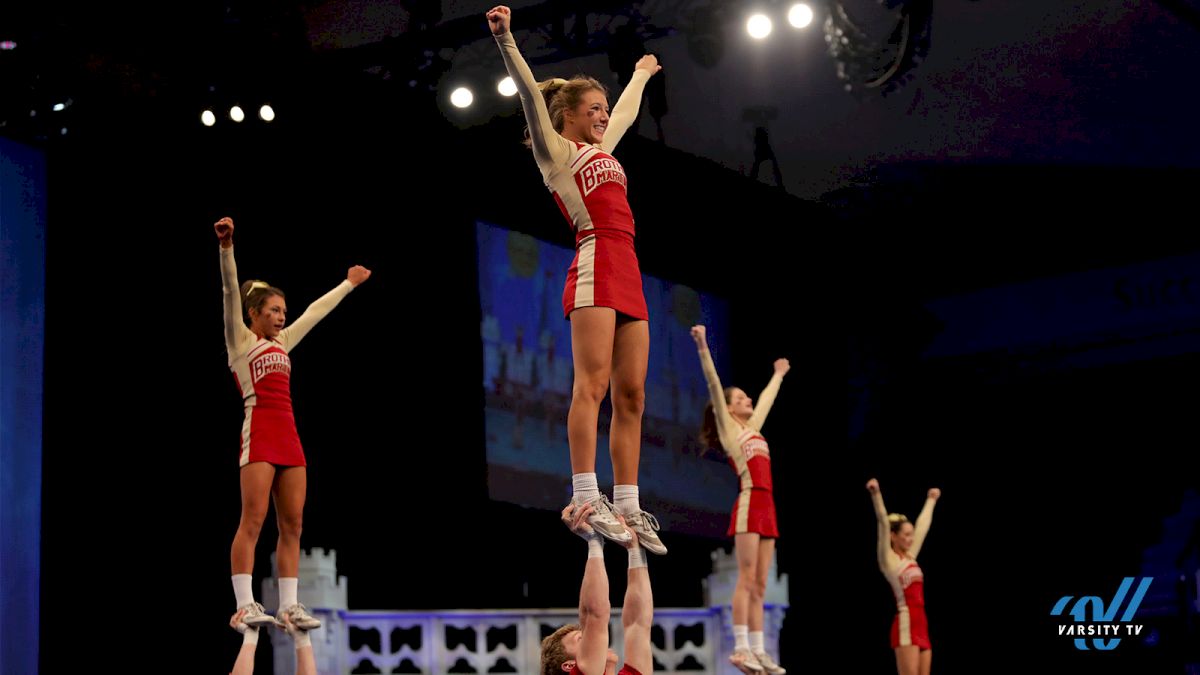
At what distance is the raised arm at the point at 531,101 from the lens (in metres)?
3.73

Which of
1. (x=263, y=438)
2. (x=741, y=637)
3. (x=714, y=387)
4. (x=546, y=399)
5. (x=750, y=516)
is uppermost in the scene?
(x=546, y=399)

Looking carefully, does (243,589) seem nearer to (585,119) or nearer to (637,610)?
(637,610)

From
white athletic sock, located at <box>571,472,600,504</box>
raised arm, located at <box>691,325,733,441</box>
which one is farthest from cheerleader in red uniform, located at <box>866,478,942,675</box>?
white athletic sock, located at <box>571,472,600,504</box>

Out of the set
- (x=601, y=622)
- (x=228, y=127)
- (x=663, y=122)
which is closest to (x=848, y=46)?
(x=663, y=122)

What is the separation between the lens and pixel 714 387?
24.1ft

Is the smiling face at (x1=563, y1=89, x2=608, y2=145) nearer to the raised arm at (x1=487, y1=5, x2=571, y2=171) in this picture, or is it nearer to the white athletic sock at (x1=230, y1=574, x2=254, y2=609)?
the raised arm at (x1=487, y1=5, x2=571, y2=171)

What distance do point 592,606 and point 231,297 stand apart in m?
2.80

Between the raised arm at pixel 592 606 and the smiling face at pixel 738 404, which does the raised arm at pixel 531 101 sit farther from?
the smiling face at pixel 738 404

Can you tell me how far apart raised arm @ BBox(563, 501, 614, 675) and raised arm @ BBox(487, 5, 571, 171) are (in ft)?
3.50

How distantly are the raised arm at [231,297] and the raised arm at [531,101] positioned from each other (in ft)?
6.76

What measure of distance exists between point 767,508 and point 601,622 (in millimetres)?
4301

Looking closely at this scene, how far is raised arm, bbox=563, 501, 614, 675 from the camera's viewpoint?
140 inches

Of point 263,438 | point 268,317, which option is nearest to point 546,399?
point 268,317

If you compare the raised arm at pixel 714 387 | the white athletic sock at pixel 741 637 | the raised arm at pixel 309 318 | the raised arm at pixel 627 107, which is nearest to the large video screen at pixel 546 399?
the raised arm at pixel 714 387
